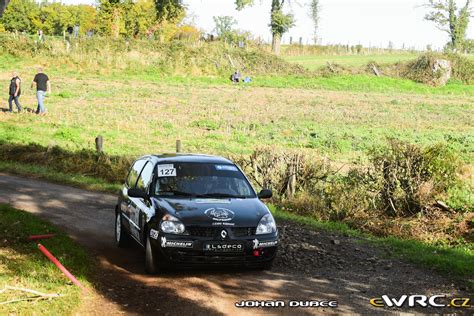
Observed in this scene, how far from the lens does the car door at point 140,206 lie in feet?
32.8

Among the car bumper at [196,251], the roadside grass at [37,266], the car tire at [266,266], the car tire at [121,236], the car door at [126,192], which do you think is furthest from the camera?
the car tire at [121,236]

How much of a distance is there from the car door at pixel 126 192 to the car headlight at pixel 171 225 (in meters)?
1.67

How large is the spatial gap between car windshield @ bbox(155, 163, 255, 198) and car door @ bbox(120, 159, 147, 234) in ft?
3.06

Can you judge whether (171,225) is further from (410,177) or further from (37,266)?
(410,177)

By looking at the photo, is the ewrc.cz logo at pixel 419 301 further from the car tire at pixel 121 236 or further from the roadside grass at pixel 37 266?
the car tire at pixel 121 236

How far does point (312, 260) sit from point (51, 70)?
40809 mm

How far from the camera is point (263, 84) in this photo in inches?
2069

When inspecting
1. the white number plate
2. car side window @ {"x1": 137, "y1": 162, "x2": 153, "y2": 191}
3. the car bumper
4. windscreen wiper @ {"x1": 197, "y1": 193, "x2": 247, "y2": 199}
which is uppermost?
the white number plate

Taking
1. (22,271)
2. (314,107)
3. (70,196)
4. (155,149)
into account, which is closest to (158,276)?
(22,271)

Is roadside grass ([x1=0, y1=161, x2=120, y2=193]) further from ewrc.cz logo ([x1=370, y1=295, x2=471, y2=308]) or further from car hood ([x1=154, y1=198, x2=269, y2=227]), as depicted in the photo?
ewrc.cz logo ([x1=370, y1=295, x2=471, y2=308])

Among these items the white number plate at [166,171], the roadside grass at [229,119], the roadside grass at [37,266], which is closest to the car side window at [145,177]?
the white number plate at [166,171]

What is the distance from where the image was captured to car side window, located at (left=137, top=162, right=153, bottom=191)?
10.5 m

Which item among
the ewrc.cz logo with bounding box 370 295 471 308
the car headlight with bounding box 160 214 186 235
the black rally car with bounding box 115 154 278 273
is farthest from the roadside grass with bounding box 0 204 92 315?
the ewrc.cz logo with bounding box 370 295 471 308

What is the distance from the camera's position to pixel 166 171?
412 inches
